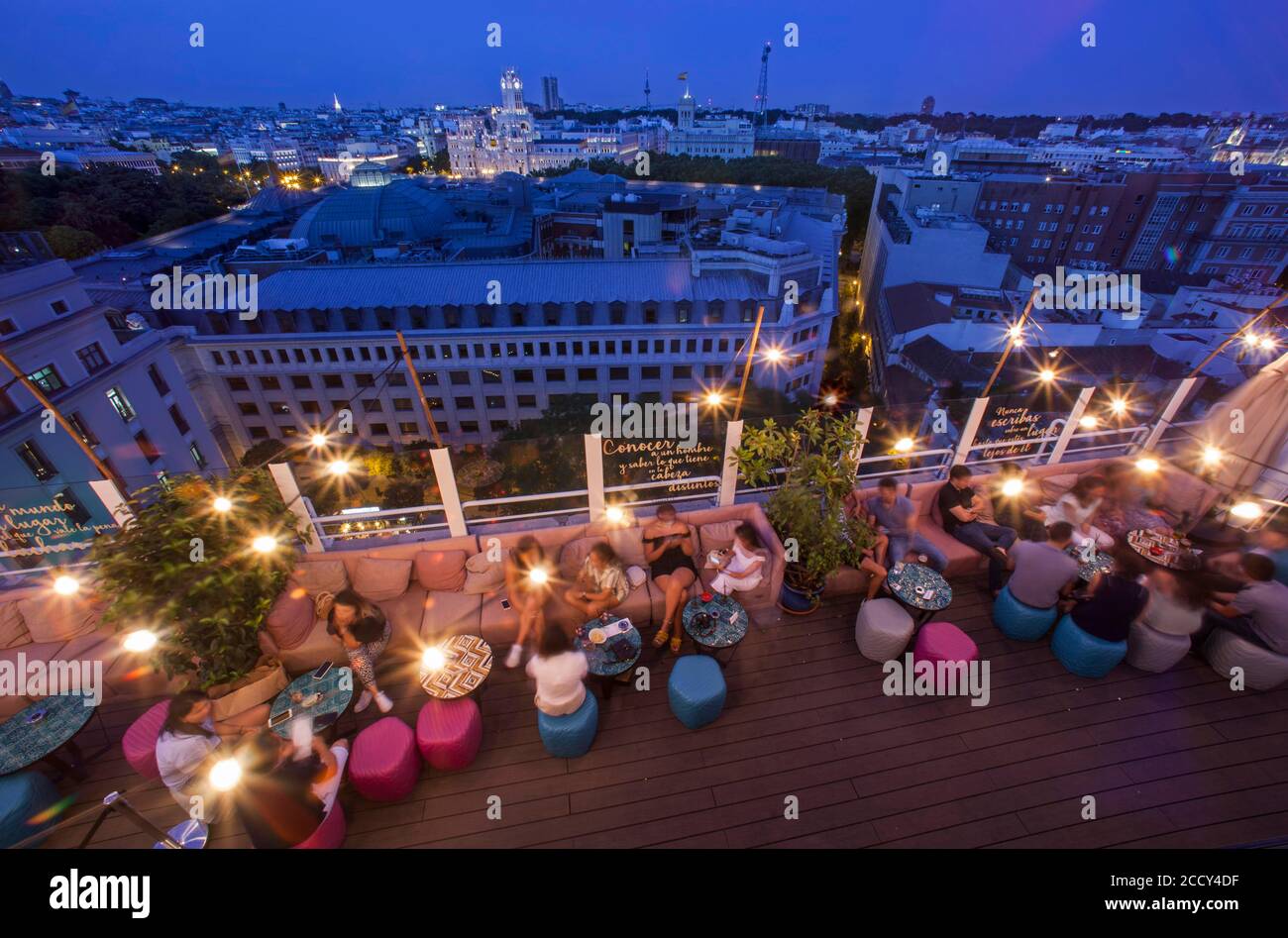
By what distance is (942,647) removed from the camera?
16.9 feet

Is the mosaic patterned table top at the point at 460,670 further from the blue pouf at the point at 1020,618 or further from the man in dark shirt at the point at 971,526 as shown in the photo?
the man in dark shirt at the point at 971,526

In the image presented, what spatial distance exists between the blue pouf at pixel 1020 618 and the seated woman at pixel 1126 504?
169 centimetres

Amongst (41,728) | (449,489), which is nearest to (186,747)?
(41,728)

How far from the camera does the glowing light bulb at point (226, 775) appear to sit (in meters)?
3.32

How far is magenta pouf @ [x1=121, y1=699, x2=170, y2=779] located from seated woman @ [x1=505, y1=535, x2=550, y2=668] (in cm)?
299

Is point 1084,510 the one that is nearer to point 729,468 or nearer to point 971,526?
point 971,526

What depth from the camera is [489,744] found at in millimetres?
4941

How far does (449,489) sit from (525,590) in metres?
1.63

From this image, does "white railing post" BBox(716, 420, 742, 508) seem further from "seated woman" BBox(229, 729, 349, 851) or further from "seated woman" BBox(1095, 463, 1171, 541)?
"seated woman" BBox(229, 729, 349, 851)

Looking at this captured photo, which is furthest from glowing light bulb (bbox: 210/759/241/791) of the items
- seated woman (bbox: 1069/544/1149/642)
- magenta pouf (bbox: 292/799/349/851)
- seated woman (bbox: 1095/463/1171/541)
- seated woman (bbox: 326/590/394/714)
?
seated woman (bbox: 1095/463/1171/541)
